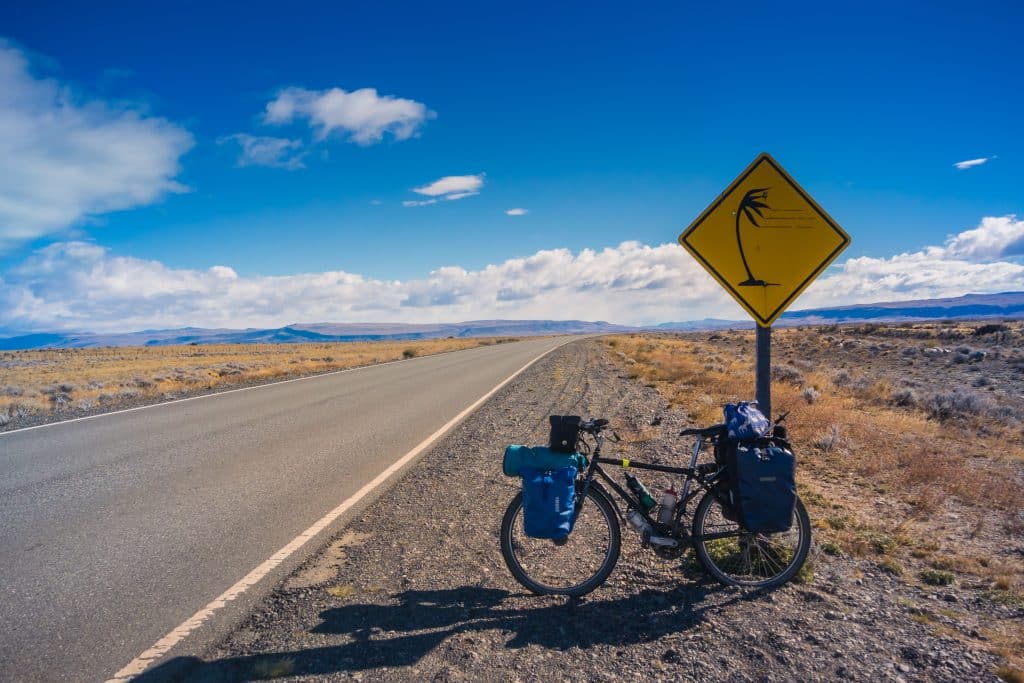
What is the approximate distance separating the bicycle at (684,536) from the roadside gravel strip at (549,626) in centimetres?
13

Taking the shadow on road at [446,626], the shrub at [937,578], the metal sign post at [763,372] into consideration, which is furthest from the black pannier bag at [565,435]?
the shrub at [937,578]

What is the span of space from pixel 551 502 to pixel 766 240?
8.36 feet

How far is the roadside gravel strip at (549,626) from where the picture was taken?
3.23 meters

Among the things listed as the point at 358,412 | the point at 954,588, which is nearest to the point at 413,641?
the point at 954,588

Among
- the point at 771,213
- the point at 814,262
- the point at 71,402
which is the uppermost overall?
the point at 771,213

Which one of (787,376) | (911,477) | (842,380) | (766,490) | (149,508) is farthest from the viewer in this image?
(787,376)

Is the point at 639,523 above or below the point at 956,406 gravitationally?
above

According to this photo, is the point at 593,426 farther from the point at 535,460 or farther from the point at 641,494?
the point at 641,494

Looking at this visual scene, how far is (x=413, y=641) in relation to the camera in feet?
11.7

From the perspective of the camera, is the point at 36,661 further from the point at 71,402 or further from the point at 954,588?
the point at 71,402

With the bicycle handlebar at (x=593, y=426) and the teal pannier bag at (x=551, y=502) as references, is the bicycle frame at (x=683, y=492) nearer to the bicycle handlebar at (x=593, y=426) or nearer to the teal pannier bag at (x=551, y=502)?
the bicycle handlebar at (x=593, y=426)

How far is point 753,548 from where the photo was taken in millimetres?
4285

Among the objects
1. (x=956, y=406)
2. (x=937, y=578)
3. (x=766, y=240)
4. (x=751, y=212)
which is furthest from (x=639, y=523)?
(x=956, y=406)

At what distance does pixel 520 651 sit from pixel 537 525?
2.74 feet
